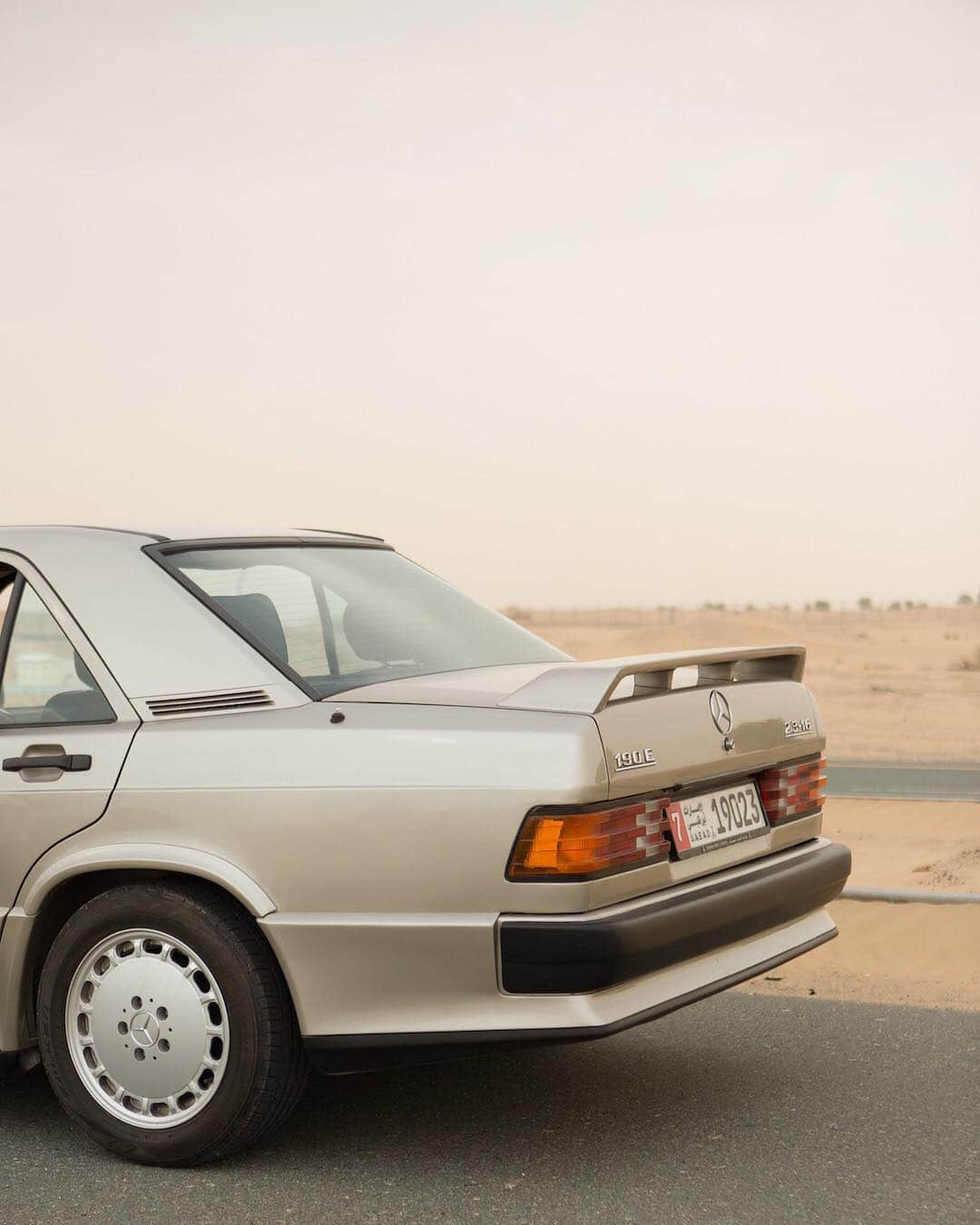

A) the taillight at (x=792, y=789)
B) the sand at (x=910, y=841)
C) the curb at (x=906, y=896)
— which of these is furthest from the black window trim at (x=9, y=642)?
the sand at (x=910, y=841)

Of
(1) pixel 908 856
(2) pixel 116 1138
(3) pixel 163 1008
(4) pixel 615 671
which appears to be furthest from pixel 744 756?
(1) pixel 908 856

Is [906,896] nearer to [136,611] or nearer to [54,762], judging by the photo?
[136,611]

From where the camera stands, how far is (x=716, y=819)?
430 centimetres

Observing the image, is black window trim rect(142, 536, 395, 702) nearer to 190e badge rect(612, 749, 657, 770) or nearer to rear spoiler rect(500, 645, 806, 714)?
rear spoiler rect(500, 645, 806, 714)

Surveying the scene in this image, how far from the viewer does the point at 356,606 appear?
4.82m

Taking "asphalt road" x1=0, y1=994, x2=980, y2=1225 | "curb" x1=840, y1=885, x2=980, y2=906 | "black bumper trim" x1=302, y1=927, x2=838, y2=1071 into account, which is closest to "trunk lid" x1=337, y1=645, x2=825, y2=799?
"black bumper trim" x1=302, y1=927, x2=838, y2=1071

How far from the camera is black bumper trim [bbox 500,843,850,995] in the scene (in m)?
3.73

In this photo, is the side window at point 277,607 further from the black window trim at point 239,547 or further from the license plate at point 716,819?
the license plate at point 716,819

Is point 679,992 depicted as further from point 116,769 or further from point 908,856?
point 908,856

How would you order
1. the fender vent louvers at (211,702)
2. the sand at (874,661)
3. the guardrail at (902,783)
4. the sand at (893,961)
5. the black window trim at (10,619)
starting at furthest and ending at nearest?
the sand at (874,661) < the guardrail at (902,783) < the sand at (893,961) < the black window trim at (10,619) < the fender vent louvers at (211,702)

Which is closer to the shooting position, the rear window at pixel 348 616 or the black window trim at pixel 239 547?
the black window trim at pixel 239 547

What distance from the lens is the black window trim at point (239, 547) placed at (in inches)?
167

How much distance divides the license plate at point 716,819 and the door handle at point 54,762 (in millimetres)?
1579

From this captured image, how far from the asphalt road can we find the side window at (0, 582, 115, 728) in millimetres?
1232
